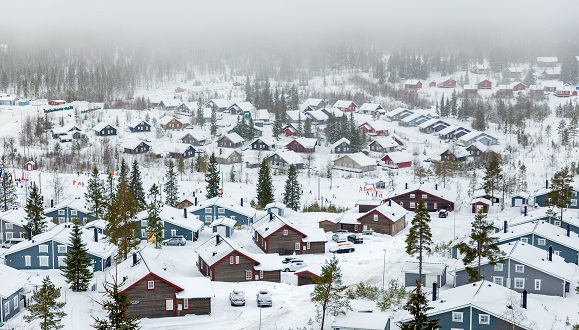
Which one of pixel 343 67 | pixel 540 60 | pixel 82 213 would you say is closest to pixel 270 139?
pixel 82 213

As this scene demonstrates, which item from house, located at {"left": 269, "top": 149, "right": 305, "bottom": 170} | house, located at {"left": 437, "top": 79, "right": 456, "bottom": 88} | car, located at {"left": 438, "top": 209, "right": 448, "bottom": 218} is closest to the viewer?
car, located at {"left": 438, "top": 209, "right": 448, "bottom": 218}

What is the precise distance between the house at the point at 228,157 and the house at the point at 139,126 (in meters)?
20.0

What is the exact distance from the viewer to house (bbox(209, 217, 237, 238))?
51.0 m

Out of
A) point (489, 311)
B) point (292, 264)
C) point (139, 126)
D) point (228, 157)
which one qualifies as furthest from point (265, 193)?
point (139, 126)

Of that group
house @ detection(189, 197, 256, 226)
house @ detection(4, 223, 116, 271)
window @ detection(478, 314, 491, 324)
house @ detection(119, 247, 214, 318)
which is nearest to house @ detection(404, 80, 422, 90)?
house @ detection(189, 197, 256, 226)

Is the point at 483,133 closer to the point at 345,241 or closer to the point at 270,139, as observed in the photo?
the point at 270,139

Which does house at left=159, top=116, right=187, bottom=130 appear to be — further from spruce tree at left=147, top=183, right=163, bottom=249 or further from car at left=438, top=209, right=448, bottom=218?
spruce tree at left=147, top=183, right=163, bottom=249

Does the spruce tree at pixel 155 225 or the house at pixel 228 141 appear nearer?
the spruce tree at pixel 155 225

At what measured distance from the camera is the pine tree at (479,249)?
34.8 m

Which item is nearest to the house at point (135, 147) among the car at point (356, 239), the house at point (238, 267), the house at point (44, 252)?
the car at point (356, 239)

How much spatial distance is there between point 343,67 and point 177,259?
436 ft

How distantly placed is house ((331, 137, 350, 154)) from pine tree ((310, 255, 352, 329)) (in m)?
58.6

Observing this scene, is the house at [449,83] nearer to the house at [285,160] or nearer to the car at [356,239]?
the house at [285,160]

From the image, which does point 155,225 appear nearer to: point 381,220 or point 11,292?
point 11,292
